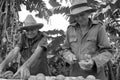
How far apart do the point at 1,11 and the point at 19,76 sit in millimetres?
3280

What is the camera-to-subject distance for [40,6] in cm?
600

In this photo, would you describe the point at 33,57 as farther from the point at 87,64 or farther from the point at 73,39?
the point at 87,64

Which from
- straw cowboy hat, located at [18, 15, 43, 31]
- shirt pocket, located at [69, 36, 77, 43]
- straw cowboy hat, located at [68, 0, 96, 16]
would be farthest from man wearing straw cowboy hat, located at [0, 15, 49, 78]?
straw cowboy hat, located at [68, 0, 96, 16]

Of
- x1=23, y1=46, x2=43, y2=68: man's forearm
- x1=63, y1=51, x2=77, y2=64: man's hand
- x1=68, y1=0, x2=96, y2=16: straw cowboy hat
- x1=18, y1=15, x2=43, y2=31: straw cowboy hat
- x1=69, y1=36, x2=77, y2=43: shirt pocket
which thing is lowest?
x1=23, y1=46, x2=43, y2=68: man's forearm

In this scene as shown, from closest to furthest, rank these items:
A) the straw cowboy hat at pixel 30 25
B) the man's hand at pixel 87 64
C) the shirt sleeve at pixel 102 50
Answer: the man's hand at pixel 87 64 → the shirt sleeve at pixel 102 50 → the straw cowboy hat at pixel 30 25

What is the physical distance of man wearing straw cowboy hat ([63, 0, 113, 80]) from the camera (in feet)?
7.30

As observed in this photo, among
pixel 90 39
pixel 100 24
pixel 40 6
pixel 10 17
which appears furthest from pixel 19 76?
pixel 40 6

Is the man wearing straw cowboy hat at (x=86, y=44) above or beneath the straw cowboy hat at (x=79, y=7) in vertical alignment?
beneath

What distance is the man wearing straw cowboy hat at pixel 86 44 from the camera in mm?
2225

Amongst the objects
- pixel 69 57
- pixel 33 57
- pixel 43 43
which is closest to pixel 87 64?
pixel 69 57

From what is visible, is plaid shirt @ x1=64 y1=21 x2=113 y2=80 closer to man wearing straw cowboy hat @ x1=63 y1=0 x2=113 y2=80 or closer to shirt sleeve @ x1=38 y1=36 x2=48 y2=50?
man wearing straw cowboy hat @ x1=63 y1=0 x2=113 y2=80

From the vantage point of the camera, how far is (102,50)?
229cm

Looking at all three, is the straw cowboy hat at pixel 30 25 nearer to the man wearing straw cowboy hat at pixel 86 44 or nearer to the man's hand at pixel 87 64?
the man wearing straw cowboy hat at pixel 86 44

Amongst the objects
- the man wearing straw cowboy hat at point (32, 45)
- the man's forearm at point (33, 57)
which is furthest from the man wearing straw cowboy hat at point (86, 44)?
the man wearing straw cowboy hat at point (32, 45)
